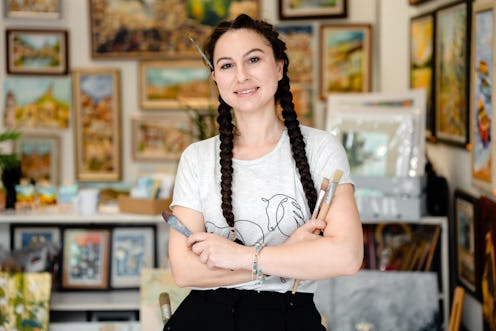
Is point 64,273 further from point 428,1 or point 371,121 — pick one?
point 428,1

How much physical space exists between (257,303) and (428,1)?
8.68 feet

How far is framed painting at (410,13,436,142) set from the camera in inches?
161

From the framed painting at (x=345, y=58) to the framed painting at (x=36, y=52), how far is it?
1.69 m

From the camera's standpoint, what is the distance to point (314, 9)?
5.46 meters

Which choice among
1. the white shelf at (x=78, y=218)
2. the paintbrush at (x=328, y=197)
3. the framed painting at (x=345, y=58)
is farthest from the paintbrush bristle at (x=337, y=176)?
the framed painting at (x=345, y=58)

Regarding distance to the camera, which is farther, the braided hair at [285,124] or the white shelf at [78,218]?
the white shelf at [78,218]

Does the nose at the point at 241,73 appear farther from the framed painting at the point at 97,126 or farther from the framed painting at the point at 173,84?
the framed painting at the point at 97,126

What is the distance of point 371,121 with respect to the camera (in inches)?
148

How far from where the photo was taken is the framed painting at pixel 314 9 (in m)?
5.45

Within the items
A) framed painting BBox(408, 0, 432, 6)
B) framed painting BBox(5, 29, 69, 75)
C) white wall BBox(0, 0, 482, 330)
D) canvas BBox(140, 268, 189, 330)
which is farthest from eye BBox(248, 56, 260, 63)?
framed painting BBox(5, 29, 69, 75)

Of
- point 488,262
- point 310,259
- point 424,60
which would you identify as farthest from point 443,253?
point 310,259

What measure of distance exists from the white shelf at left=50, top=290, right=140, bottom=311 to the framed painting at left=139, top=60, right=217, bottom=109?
1.91 m

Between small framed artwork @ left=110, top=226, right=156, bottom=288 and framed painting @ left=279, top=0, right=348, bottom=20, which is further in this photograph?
framed painting @ left=279, top=0, right=348, bottom=20

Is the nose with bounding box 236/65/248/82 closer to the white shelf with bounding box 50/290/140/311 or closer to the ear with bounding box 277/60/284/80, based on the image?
the ear with bounding box 277/60/284/80
